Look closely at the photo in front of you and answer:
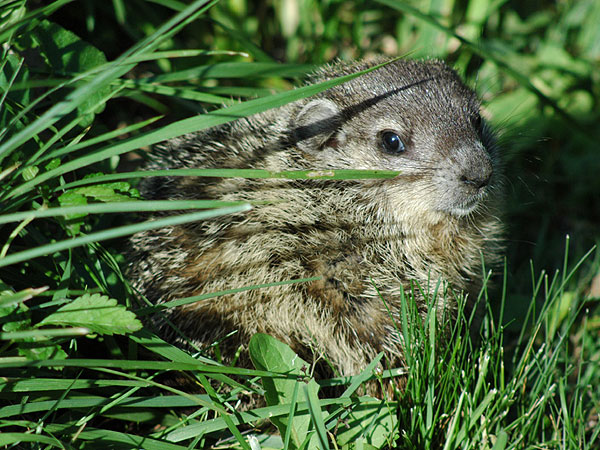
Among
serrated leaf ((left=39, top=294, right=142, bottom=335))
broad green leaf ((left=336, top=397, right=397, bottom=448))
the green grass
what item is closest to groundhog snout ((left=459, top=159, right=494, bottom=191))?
the green grass

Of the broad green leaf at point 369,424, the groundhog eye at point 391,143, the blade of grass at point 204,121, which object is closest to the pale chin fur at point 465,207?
the groundhog eye at point 391,143

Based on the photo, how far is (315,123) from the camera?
3162 millimetres

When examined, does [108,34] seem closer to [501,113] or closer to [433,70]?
[433,70]

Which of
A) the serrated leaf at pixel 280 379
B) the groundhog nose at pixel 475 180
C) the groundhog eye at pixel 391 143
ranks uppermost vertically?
the groundhog eye at pixel 391 143

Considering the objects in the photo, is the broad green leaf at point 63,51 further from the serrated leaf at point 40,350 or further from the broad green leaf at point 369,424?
the broad green leaf at point 369,424

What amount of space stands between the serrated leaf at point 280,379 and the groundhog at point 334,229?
28 centimetres

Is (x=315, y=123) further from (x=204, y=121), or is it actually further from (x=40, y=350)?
(x=40, y=350)

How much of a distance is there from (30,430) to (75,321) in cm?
50

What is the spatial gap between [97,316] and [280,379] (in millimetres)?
820

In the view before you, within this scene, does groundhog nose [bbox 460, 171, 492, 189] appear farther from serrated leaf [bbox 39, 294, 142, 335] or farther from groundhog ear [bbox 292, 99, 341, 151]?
serrated leaf [bbox 39, 294, 142, 335]

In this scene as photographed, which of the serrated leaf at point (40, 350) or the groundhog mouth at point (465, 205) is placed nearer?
the serrated leaf at point (40, 350)

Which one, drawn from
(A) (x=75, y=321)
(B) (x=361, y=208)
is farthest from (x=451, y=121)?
(A) (x=75, y=321)

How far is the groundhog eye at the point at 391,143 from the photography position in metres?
3.14

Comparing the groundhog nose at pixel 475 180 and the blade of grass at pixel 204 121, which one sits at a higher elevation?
the blade of grass at pixel 204 121
